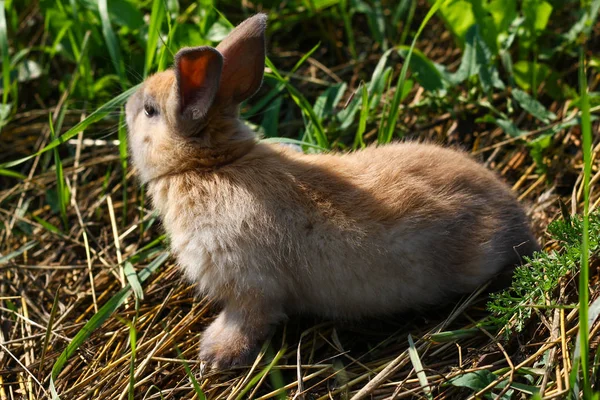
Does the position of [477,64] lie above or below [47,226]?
above

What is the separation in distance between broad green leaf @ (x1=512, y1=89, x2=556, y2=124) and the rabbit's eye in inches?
78.1

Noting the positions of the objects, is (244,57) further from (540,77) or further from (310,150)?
(540,77)

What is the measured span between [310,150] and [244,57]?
0.80 metres

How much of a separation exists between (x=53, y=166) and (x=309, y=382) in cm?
226

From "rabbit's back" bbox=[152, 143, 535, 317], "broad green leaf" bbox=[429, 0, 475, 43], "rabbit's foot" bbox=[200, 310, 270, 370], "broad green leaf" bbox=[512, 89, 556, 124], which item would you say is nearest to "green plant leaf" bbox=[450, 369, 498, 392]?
"rabbit's back" bbox=[152, 143, 535, 317]

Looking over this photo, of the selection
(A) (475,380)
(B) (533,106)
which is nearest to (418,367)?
(A) (475,380)

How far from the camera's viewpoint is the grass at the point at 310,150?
2811 millimetres

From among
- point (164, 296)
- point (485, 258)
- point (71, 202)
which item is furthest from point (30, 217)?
point (485, 258)

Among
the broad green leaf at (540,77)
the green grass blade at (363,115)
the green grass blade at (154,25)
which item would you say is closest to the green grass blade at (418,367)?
the green grass blade at (363,115)

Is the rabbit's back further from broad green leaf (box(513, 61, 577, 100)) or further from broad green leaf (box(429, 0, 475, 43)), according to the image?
broad green leaf (box(429, 0, 475, 43))

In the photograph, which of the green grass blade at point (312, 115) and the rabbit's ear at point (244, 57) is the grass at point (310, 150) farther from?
the rabbit's ear at point (244, 57)

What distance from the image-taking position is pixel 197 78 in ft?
9.93

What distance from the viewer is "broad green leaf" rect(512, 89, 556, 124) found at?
3852 mm

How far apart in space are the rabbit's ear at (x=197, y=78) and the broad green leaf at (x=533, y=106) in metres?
1.82
